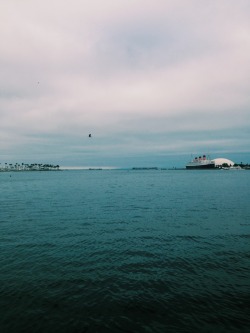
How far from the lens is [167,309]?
14.6m

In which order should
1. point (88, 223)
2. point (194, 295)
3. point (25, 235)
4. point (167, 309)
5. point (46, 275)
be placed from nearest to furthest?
point (167, 309)
point (194, 295)
point (46, 275)
point (25, 235)
point (88, 223)

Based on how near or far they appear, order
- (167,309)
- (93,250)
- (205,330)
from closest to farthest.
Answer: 1. (205,330)
2. (167,309)
3. (93,250)

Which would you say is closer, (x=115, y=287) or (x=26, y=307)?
(x=26, y=307)

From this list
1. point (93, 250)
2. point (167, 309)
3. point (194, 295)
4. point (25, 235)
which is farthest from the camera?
point (25, 235)

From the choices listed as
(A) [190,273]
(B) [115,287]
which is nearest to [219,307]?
(A) [190,273]

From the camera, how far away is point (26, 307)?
582 inches

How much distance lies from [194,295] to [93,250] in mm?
11318

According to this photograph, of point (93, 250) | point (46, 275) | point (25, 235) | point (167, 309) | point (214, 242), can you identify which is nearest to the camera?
point (167, 309)

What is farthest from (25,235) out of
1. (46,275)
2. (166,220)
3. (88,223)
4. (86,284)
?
(166,220)

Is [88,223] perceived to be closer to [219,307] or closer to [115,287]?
[115,287]

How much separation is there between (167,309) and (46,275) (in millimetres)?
9046

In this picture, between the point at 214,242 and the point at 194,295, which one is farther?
the point at 214,242

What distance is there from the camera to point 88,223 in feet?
121

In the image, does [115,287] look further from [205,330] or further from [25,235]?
[25,235]
